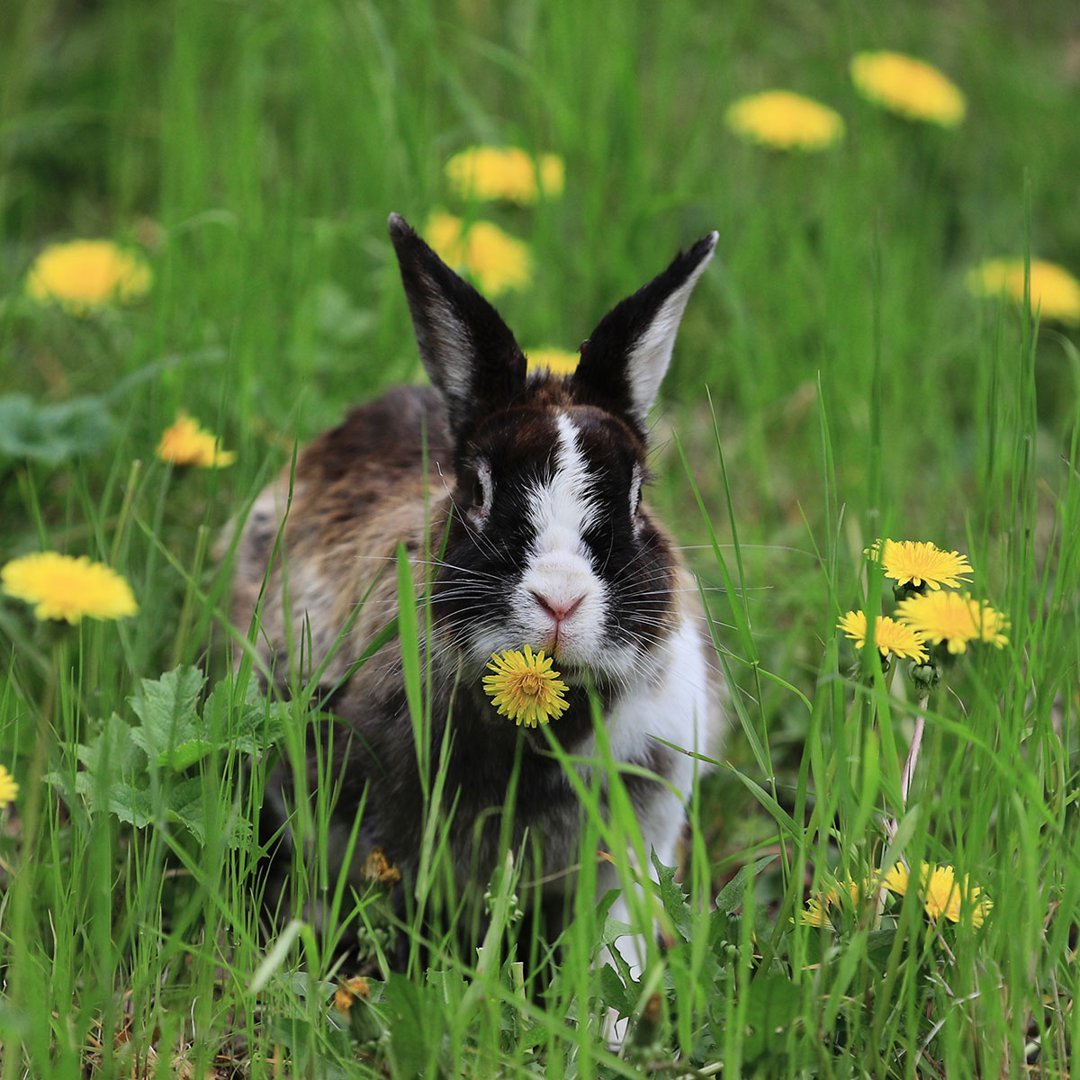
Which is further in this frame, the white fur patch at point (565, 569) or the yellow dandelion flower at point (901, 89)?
the yellow dandelion flower at point (901, 89)

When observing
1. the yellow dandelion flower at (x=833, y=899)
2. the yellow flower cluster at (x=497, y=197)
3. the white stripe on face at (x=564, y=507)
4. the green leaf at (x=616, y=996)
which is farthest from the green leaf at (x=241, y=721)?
the yellow flower cluster at (x=497, y=197)

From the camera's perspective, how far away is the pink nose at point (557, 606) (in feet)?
8.41

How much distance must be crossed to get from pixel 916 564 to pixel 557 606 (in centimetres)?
61

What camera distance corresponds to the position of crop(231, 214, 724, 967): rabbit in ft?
8.74

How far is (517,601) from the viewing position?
8.53 ft

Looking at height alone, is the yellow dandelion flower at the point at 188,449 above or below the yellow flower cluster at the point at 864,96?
below

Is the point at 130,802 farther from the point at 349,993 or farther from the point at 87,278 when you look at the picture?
the point at 87,278

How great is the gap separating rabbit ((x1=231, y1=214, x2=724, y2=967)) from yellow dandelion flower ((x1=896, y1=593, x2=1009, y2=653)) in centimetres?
46

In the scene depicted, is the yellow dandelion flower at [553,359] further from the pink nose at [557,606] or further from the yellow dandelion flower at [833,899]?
the yellow dandelion flower at [833,899]

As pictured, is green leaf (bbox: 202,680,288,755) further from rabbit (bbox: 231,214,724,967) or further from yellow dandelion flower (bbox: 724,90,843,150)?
yellow dandelion flower (bbox: 724,90,843,150)

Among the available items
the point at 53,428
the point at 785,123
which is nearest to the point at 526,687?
the point at 53,428

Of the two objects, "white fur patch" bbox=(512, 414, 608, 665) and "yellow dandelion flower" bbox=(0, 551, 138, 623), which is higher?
"white fur patch" bbox=(512, 414, 608, 665)

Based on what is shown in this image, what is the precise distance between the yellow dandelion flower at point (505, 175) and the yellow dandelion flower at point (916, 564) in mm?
2477

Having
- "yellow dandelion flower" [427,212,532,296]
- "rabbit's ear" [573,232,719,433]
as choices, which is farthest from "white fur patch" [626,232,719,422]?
"yellow dandelion flower" [427,212,532,296]
